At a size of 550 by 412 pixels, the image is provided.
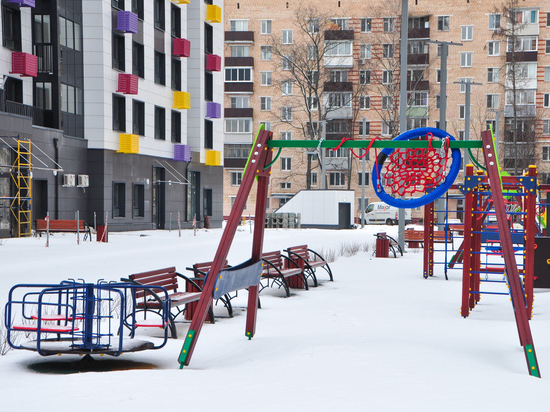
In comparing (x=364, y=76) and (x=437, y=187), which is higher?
(x=364, y=76)

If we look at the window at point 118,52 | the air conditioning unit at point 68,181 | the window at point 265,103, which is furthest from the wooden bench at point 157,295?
the window at point 265,103

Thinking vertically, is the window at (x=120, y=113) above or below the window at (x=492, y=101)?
below

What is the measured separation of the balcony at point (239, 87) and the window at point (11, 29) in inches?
1605

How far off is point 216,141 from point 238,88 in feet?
82.8

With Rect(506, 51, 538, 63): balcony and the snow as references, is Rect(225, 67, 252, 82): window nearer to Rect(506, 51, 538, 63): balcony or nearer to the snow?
Rect(506, 51, 538, 63): balcony

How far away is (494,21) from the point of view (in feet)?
217

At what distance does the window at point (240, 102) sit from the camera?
7009 cm

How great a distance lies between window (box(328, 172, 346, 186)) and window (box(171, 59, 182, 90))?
28.5 metres

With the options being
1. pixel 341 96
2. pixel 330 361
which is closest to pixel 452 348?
pixel 330 361

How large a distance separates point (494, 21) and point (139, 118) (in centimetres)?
4199

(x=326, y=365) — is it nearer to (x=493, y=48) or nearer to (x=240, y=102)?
(x=240, y=102)

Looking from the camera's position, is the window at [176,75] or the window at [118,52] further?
the window at [176,75]

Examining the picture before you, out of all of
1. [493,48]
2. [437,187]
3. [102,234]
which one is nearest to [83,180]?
[102,234]

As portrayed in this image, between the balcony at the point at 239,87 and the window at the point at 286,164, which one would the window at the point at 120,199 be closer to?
the window at the point at 286,164
